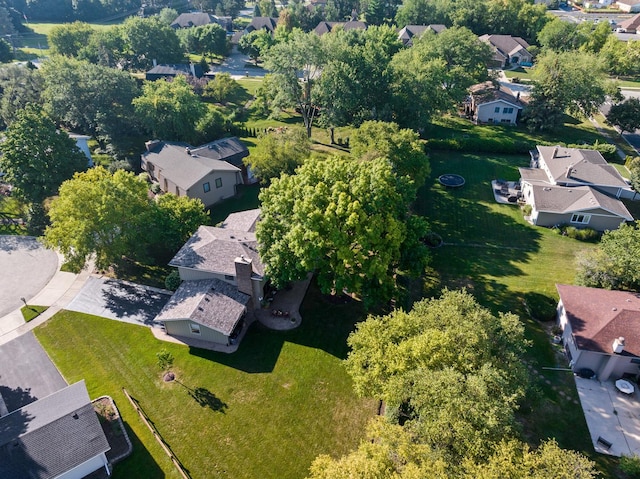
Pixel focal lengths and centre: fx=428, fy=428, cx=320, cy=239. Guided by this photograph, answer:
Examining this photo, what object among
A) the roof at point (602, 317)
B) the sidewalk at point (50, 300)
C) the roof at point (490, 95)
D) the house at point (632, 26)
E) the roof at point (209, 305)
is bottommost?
the sidewalk at point (50, 300)

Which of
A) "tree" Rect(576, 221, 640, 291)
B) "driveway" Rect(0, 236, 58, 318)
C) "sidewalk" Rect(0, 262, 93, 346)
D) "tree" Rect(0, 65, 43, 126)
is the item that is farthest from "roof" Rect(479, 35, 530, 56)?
"driveway" Rect(0, 236, 58, 318)

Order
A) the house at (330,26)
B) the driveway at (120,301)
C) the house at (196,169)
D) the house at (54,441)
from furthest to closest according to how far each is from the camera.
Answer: the house at (330,26) < the house at (196,169) < the driveway at (120,301) < the house at (54,441)

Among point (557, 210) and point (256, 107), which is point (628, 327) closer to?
point (557, 210)

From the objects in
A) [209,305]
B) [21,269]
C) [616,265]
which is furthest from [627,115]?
[21,269]

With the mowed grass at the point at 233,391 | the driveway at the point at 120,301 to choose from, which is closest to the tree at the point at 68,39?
the driveway at the point at 120,301

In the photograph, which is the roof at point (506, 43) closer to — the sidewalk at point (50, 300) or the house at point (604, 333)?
the house at point (604, 333)

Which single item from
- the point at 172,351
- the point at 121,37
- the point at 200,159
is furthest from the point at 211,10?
the point at 172,351
